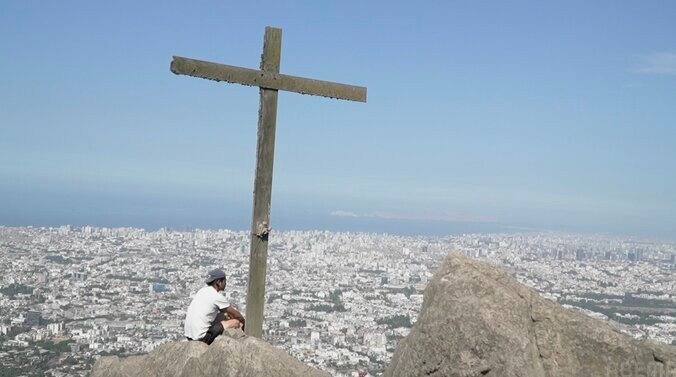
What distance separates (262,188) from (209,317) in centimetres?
165

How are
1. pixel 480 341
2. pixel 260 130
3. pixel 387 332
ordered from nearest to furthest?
1. pixel 480 341
2. pixel 260 130
3. pixel 387 332

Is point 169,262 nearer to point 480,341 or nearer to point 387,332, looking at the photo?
point 387,332

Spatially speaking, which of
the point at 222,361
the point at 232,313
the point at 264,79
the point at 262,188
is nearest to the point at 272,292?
the point at 232,313

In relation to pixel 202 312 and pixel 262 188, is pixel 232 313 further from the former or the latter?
pixel 262 188

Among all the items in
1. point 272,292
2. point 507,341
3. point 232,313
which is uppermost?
point 507,341

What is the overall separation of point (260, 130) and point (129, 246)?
52.1 metres

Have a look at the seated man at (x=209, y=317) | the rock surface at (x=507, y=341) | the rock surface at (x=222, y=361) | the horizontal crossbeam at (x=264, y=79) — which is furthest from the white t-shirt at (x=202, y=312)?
the horizontal crossbeam at (x=264, y=79)

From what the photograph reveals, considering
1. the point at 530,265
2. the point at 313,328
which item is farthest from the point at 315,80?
the point at 530,265

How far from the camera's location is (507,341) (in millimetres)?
6340

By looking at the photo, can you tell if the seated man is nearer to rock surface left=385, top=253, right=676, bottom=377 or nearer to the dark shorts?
the dark shorts

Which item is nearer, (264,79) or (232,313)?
(232,313)

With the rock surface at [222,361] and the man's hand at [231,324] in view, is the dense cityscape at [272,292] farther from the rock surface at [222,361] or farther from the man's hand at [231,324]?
the rock surface at [222,361]

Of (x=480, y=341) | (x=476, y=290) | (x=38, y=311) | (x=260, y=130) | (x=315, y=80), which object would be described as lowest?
(x=38, y=311)

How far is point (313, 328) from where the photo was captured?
88.8 ft
